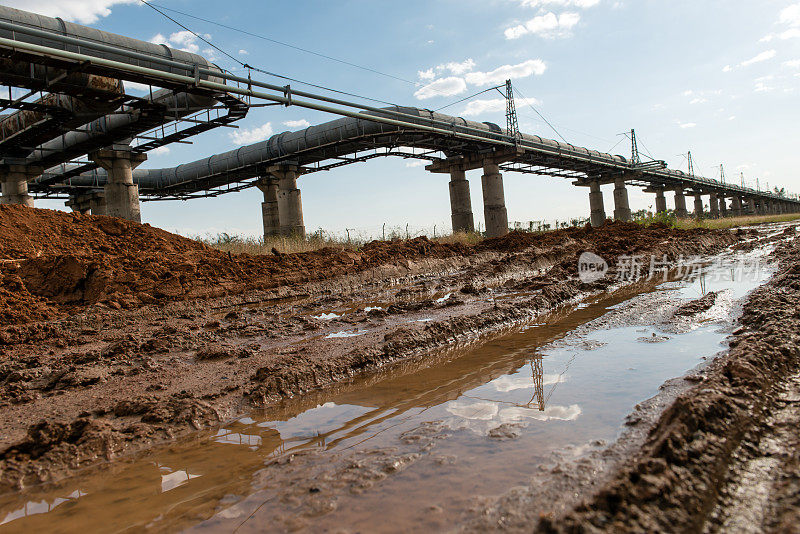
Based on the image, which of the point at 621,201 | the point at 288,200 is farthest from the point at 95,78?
the point at 621,201

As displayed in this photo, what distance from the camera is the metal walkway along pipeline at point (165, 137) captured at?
38.8ft

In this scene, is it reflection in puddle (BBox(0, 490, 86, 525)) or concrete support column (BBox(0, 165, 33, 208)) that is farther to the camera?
concrete support column (BBox(0, 165, 33, 208))

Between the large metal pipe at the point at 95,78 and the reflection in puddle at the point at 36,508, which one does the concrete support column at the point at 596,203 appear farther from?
the reflection in puddle at the point at 36,508

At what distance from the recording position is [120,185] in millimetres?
18016

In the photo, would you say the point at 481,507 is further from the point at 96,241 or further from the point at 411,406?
the point at 96,241

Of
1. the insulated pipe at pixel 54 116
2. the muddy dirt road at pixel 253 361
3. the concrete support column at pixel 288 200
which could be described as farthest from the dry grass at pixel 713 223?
the insulated pipe at pixel 54 116

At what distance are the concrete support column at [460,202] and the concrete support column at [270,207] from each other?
9.58 metres

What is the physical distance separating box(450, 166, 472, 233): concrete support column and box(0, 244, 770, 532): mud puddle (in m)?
21.3

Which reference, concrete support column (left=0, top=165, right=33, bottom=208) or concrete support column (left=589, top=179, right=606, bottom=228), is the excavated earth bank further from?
concrete support column (left=589, top=179, right=606, bottom=228)

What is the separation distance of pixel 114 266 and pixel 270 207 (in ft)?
56.6

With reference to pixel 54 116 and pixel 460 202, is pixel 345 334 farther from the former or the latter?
pixel 460 202

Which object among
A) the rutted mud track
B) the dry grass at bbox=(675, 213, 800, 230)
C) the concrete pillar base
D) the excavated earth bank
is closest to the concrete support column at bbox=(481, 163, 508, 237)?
the dry grass at bbox=(675, 213, 800, 230)

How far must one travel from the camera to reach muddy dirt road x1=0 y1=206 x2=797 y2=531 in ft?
8.05

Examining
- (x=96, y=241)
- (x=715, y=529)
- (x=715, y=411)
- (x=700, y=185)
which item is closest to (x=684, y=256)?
(x=715, y=411)
